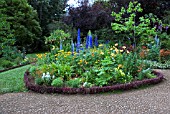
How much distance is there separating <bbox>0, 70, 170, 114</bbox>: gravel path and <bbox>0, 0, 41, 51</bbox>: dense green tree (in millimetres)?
10778

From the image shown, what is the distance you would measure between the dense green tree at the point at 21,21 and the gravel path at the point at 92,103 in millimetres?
10778

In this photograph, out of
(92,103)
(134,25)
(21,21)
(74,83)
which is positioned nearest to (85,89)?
(74,83)

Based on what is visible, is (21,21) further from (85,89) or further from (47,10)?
(85,89)

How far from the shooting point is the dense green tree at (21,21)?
1497 centimetres

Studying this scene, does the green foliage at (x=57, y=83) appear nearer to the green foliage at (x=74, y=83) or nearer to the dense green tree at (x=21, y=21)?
the green foliage at (x=74, y=83)

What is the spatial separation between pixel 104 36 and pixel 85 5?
7.52 ft

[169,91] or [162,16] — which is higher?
[162,16]

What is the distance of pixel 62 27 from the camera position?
48.5 ft

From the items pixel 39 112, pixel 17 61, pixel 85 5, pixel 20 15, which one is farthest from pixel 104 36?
pixel 39 112

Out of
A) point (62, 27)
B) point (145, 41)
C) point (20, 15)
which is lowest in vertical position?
point (145, 41)

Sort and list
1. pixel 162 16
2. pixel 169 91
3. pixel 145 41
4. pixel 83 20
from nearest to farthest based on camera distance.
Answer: pixel 169 91 < pixel 145 41 < pixel 162 16 < pixel 83 20

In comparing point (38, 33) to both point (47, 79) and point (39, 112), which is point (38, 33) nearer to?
point (47, 79)

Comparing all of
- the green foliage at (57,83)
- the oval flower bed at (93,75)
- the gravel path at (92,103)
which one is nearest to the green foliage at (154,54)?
the oval flower bed at (93,75)

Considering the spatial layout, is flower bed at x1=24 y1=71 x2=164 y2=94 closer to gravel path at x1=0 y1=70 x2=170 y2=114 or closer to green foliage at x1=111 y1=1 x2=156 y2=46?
gravel path at x1=0 y1=70 x2=170 y2=114
